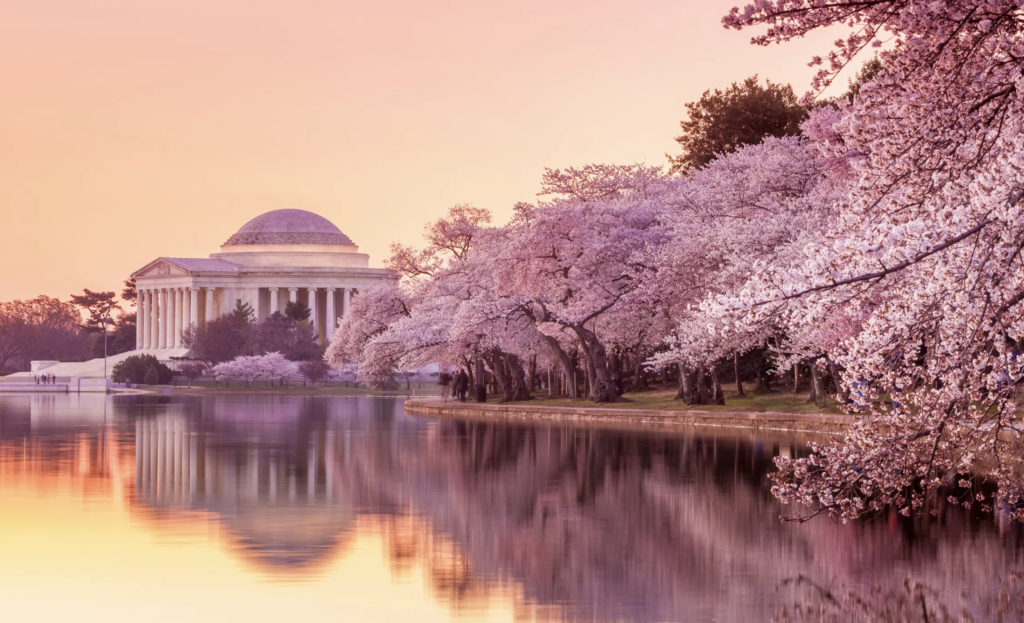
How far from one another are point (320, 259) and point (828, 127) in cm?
13233

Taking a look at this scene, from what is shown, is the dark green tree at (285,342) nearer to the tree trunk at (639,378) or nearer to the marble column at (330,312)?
the marble column at (330,312)

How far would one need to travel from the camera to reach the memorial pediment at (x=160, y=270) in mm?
166125

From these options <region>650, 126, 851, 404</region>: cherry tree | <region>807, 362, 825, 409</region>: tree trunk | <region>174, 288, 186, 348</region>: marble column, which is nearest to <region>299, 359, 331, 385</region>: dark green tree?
<region>174, 288, 186, 348</region>: marble column

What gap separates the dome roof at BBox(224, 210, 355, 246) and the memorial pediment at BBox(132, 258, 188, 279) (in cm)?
1119

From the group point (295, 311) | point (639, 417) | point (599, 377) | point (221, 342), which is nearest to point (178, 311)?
point (295, 311)

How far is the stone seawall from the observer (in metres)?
38.3

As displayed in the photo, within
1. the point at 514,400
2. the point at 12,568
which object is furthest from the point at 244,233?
the point at 12,568

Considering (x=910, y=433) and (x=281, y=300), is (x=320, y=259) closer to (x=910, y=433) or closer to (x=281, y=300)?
(x=281, y=300)

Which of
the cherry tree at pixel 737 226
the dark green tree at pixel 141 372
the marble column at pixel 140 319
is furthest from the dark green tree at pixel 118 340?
the cherry tree at pixel 737 226

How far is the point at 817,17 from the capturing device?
1045 centimetres

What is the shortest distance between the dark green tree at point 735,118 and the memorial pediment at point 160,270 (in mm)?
95828

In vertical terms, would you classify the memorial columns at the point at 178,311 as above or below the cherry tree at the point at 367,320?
above

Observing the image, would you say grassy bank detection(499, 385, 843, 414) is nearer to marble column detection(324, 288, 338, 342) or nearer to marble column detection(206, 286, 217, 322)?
marble column detection(324, 288, 338, 342)

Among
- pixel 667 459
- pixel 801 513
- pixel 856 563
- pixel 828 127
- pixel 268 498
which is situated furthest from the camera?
pixel 828 127
